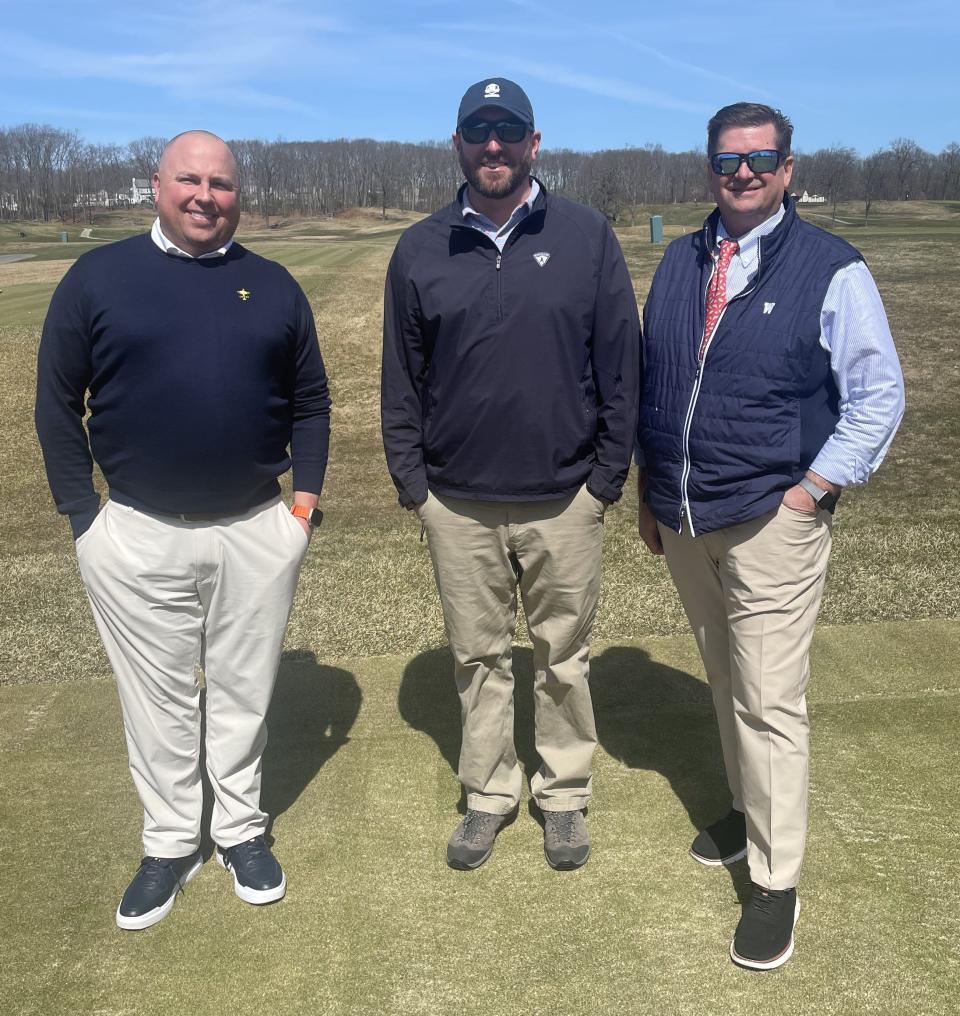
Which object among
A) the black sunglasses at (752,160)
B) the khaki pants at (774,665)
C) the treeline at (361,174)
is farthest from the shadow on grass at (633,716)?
the treeline at (361,174)

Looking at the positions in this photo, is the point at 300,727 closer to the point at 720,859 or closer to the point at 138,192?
the point at 720,859

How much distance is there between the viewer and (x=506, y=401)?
267 centimetres

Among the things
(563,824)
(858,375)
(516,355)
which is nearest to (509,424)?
(516,355)

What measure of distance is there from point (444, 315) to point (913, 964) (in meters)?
1.97

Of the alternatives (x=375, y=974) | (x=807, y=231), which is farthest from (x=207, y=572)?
(x=807, y=231)

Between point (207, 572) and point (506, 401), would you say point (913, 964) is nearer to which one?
point (506, 401)

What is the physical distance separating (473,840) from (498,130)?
6.47ft

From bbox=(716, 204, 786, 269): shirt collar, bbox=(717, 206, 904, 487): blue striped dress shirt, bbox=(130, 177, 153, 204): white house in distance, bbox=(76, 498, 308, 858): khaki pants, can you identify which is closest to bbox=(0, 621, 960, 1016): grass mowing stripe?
bbox=(76, 498, 308, 858): khaki pants

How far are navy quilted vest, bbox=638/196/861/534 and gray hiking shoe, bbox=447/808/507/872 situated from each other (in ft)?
3.57

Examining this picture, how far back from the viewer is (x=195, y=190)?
247 cm

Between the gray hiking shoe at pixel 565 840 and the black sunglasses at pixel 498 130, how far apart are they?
6.26 feet

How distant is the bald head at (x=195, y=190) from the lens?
8.11ft

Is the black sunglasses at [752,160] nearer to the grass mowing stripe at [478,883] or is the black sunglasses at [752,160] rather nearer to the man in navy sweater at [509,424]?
the man in navy sweater at [509,424]

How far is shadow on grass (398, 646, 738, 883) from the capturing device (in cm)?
325
